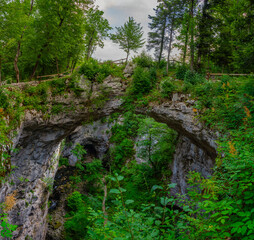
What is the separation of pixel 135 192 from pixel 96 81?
9.52 m

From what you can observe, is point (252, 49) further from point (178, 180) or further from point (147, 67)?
point (178, 180)

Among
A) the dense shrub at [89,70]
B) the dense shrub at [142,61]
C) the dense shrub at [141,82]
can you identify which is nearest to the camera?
the dense shrub at [141,82]

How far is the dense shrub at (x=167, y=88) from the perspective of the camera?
9.40 meters

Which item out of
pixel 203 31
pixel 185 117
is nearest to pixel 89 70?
pixel 185 117

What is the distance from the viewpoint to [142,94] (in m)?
10.4

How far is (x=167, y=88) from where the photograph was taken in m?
9.41

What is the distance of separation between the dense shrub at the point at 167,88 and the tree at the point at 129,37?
13963 millimetres

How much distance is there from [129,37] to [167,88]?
52.4 feet

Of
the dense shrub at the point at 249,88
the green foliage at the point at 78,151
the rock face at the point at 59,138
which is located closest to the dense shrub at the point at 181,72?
the rock face at the point at 59,138

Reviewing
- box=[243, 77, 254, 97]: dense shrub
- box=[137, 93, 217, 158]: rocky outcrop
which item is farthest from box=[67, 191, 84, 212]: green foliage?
box=[243, 77, 254, 97]: dense shrub

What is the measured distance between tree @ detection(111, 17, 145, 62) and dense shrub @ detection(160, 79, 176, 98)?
13963 millimetres

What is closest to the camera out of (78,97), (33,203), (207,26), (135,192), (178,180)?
(33,203)

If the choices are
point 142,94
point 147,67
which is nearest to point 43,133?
point 142,94

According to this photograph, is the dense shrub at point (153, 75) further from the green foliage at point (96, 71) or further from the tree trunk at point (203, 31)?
the tree trunk at point (203, 31)
